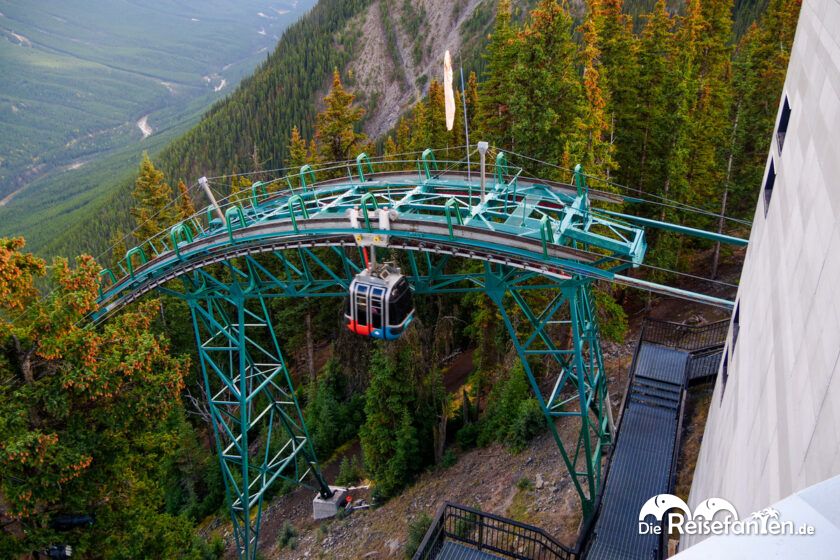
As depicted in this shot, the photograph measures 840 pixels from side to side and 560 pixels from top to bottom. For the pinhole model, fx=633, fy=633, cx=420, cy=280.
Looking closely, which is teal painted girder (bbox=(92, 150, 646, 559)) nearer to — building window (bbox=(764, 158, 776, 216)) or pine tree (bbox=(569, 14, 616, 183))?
pine tree (bbox=(569, 14, 616, 183))

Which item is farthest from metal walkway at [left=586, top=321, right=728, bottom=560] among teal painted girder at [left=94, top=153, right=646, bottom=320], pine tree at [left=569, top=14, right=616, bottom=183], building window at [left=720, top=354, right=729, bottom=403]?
pine tree at [left=569, top=14, right=616, bottom=183]

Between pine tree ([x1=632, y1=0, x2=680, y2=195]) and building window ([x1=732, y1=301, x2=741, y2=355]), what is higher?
pine tree ([x1=632, y1=0, x2=680, y2=195])

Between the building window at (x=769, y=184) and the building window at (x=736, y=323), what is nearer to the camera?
the building window at (x=769, y=184)

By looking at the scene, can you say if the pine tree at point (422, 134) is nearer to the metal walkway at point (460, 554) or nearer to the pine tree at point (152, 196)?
the pine tree at point (152, 196)

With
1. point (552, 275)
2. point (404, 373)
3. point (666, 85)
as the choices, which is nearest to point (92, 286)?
point (552, 275)

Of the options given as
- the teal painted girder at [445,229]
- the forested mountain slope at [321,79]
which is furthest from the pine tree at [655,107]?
the forested mountain slope at [321,79]

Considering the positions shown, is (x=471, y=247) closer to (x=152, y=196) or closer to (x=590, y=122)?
(x=590, y=122)

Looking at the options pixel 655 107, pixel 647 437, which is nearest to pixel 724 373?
pixel 647 437
